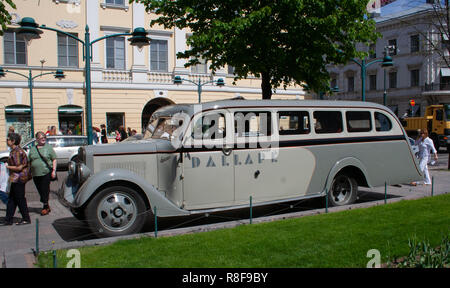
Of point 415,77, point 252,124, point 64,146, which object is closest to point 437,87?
point 415,77

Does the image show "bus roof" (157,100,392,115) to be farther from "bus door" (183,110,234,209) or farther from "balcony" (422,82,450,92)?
"balcony" (422,82,450,92)

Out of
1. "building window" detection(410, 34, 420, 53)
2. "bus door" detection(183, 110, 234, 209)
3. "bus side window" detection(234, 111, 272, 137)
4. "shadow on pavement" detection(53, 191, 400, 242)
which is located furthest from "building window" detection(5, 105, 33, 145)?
"building window" detection(410, 34, 420, 53)

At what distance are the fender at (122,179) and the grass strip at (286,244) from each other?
0.69 m

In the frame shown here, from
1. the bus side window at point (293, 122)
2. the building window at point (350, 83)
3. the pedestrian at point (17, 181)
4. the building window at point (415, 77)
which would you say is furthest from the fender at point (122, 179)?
the building window at point (350, 83)

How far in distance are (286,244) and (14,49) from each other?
78.7 ft

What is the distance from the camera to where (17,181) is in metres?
7.88

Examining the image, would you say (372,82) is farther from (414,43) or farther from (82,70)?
(82,70)

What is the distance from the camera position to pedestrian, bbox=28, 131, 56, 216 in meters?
8.77

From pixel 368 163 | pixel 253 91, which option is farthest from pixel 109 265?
pixel 253 91

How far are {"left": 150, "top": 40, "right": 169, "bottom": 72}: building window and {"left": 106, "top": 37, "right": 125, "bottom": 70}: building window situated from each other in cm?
191

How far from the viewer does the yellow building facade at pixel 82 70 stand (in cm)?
2452

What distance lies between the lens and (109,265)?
5082 millimetres
